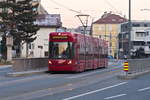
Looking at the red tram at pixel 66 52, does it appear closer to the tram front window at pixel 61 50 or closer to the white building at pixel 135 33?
the tram front window at pixel 61 50

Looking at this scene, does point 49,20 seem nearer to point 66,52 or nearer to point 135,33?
point 135,33

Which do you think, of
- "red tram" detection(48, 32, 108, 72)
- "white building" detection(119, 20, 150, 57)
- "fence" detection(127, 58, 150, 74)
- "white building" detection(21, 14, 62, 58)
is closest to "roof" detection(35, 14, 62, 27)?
"white building" detection(21, 14, 62, 58)

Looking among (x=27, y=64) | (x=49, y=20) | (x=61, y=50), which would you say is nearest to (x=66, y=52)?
(x=61, y=50)

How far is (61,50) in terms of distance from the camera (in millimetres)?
33344

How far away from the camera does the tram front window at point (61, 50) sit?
3309 centimetres

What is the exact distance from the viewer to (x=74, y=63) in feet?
108

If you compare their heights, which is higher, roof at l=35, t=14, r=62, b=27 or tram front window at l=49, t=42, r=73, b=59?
roof at l=35, t=14, r=62, b=27

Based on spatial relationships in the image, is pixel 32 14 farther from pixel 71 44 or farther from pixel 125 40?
pixel 125 40

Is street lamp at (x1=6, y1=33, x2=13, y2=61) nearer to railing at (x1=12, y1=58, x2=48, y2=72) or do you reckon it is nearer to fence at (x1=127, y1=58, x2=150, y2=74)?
railing at (x1=12, y1=58, x2=48, y2=72)

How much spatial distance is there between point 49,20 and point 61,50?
62600 mm

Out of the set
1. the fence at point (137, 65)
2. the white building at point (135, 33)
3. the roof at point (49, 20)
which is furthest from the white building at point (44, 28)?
the fence at point (137, 65)

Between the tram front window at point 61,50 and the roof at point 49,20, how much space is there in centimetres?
6009

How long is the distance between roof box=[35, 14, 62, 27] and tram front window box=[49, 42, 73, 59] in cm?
6009

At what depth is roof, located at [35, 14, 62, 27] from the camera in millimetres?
93838
